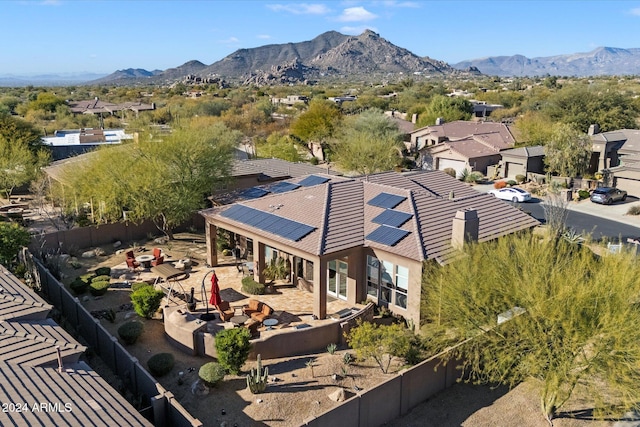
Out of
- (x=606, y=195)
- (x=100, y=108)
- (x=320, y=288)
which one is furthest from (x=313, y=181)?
(x=100, y=108)

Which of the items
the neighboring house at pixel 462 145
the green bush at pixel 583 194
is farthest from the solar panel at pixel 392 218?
the neighboring house at pixel 462 145

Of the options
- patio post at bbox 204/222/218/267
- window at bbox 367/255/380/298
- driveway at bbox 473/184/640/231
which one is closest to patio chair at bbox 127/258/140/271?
patio post at bbox 204/222/218/267

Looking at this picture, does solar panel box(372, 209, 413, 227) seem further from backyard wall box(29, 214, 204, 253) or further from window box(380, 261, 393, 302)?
backyard wall box(29, 214, 204, 253)

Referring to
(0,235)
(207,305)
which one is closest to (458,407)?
(207,305)

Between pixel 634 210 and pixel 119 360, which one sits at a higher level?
pixel 634 210

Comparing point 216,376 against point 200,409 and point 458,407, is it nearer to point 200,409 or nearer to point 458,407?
point 200,409

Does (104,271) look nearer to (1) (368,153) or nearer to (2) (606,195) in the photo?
(1) (368,153)
